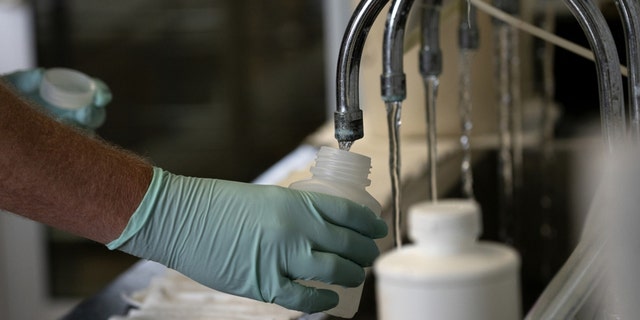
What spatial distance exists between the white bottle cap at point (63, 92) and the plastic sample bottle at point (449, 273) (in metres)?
1.00

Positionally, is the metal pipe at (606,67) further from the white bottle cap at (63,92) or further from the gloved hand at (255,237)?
the white bottle cap at (63,92)

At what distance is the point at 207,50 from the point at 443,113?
179cm

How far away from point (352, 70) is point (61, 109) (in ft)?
2.46

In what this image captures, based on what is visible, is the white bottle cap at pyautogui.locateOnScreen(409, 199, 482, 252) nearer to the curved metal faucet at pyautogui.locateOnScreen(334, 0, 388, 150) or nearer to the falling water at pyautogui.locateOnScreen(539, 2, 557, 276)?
the curved metal faucet at pyautogui.locateOnScreen(334, 0, 388, 150)

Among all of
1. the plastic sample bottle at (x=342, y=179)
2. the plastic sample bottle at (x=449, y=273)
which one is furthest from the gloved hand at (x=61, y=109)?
the plastic sample bottle at (x=449, y=273)

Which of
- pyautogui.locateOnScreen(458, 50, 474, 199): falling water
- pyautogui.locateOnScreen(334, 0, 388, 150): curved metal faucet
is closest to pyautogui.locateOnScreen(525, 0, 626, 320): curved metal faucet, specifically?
pyautogui.locateOnScreen(334, 0, 388, 150): curved metal faucet

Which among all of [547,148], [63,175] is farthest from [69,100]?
[547,148]

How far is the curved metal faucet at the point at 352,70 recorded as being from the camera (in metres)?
0.84

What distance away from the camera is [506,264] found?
544 mm

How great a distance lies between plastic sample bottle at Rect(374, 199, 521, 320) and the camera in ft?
1.77

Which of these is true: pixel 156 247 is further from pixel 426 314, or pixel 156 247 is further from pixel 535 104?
pixel 535 104

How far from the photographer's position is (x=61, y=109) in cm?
147

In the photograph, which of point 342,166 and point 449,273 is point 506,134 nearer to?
point 342,166

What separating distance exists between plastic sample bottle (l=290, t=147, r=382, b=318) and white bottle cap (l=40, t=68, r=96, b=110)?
25.1 inches
